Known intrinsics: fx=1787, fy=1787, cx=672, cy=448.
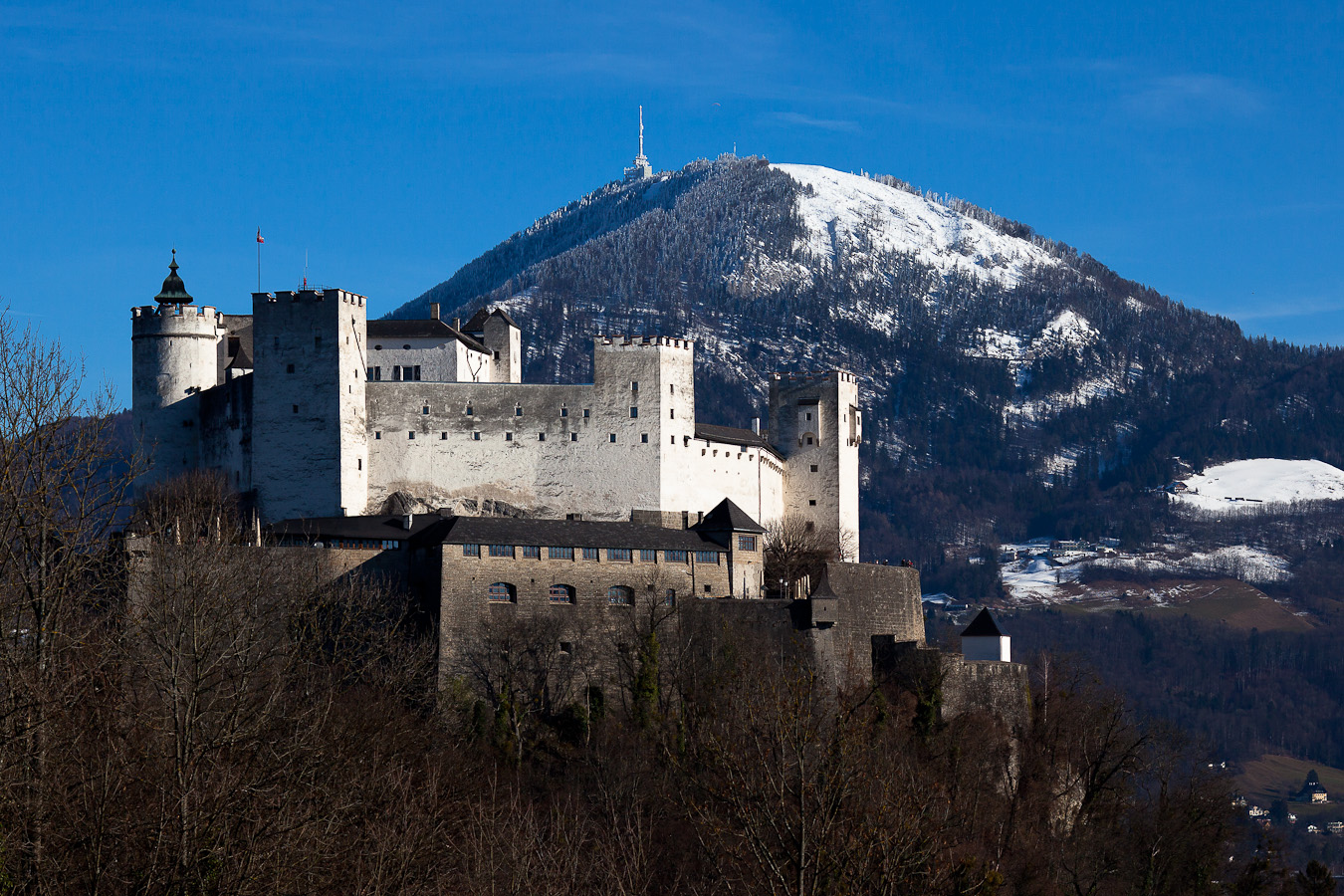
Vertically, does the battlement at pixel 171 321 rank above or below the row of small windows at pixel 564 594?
above

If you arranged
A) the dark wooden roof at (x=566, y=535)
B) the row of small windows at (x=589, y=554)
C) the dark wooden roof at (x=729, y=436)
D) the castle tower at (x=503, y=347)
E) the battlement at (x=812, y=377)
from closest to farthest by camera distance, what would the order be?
the row of small windows at (x=589, y=554) → the dark wooden roof at (x=566, y=535) → the dark wooden roof at (x=729, y=436) → the castle tower at (x=503, y=347) → the battlement at (x=812, y=377)

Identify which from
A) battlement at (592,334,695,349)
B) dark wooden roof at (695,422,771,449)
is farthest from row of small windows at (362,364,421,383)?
dark wooden roof at (695,422,771,449)

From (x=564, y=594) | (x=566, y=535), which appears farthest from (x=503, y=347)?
(x=564, y=594)

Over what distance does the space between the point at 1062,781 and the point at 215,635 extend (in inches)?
1752

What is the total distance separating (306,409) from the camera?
7725 cm

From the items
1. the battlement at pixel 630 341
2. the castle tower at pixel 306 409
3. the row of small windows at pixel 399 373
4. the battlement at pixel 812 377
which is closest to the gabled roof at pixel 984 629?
the battlement at pixel 630 341

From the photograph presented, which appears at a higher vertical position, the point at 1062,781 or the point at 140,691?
the point at 140,691

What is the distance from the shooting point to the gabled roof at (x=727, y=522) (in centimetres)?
7294

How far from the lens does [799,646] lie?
6862 cm

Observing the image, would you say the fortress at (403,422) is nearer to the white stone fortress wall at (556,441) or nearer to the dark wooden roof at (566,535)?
the white stone fortress wall at (556,441)

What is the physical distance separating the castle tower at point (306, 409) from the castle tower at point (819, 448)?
947 inches

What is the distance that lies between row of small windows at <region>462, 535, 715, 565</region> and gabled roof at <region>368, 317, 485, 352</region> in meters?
18.9

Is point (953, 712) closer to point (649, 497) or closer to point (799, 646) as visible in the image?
point (799, 646)

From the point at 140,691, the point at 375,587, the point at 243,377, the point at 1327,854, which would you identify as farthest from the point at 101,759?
the point at 1327,854
